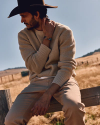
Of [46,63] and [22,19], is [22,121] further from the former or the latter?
[22,19]

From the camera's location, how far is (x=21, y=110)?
1.88 meters

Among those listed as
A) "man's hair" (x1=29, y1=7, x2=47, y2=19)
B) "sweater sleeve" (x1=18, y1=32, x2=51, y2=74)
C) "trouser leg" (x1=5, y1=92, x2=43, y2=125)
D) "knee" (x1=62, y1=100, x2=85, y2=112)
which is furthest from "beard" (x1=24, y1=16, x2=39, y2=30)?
"knee" (x1=62, y1=100, x2=85, y2=112)

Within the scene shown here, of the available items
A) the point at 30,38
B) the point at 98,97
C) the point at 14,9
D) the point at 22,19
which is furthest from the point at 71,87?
the point at 14,9

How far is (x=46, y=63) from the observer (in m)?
2.32

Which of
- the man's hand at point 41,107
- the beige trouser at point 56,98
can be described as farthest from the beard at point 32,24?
the man's hand at point 41,107

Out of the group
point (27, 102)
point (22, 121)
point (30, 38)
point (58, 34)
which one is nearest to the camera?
point (22, 121)

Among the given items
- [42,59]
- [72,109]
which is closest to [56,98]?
[72,109]

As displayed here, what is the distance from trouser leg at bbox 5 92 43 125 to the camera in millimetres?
1794

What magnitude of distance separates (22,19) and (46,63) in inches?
32.3

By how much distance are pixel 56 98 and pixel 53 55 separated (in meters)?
0.68

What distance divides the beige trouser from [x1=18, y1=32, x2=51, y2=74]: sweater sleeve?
24cm

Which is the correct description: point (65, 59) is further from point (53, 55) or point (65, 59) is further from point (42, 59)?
point (42, 59)

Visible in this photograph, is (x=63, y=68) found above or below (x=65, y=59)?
below

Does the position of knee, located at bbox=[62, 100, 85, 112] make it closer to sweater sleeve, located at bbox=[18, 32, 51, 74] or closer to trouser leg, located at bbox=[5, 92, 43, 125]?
trouser leg, located at bbox=[5, 92, 43, 125]
